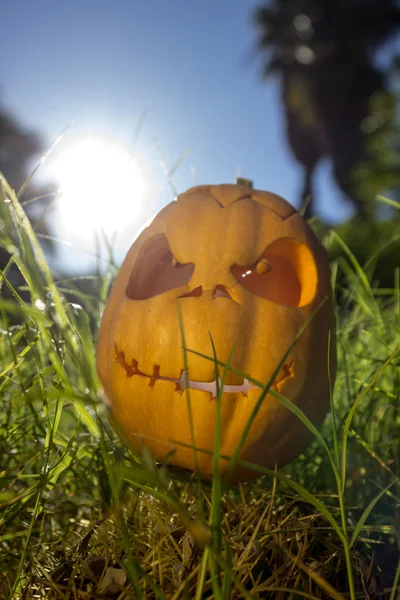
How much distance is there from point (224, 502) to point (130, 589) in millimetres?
422

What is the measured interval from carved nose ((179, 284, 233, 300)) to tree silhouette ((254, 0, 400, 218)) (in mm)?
22785

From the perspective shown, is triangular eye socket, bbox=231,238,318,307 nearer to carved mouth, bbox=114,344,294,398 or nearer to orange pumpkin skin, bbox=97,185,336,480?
orange pumpkin skin, bbox=97,185,336,480

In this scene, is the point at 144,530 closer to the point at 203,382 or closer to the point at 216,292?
the point at 203,382

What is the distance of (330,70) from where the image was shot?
23.8 metres

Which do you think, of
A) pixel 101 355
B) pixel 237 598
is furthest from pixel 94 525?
pixel 101 355

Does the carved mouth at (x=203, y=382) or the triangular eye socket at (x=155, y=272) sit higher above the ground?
the triangular eye socket at (x=155, y=272)

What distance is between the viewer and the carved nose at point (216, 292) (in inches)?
50.1

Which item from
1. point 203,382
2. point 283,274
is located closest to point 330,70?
point 283,274

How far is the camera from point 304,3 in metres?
23.5

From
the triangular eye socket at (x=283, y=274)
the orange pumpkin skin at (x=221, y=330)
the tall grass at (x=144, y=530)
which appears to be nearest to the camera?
the tall grass at (x=144, y=530)

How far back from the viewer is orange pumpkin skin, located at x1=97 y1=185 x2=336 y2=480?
3.97 ft

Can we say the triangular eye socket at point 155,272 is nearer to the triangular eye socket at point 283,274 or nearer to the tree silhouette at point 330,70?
the triangular eye socket at point 283,274

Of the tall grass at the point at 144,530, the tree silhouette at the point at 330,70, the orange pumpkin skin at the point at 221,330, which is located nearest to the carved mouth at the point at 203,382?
the orange pumpkin skin at the point at 221,330

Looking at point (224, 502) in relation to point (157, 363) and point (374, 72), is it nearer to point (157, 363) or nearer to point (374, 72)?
point (157, 363)
